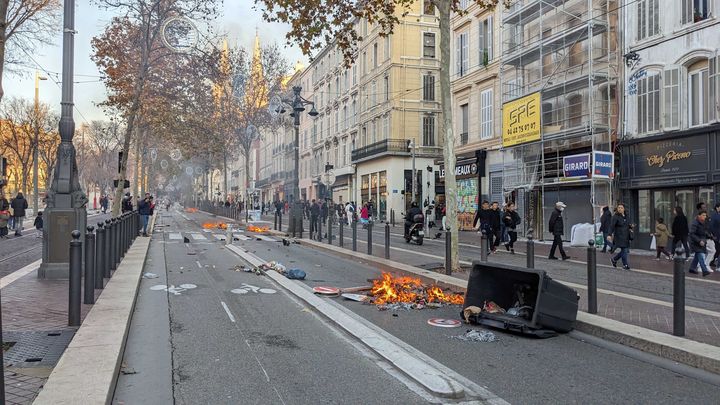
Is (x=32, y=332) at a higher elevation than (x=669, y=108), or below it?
below

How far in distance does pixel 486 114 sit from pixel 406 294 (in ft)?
71.2

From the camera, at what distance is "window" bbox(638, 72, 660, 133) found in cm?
1838

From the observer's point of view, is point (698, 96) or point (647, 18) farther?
point (647, 18)

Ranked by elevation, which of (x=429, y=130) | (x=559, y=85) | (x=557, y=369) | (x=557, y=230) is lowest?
(x=557, y=369)

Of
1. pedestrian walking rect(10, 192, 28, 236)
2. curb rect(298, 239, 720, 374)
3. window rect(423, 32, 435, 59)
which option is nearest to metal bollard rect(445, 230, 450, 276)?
curb rect(298, 239, 720, 374)

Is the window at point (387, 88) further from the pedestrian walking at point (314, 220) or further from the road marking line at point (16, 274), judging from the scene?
the road marking line at point (16, 274)

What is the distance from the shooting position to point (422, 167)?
41.6 meters

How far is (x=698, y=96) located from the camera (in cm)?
1716

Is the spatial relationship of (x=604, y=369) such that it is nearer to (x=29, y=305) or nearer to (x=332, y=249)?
(x=29, y=305)

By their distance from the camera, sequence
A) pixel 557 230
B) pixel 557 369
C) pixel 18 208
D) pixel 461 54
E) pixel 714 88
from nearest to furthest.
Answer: pixel 557 369
pixel 557 230
pixel 714 88
pixel 18 208
pixel 461 54

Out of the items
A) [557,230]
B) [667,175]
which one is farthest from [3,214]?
[667,175]

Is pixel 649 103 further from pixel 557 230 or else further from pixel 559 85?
pixel 557 230

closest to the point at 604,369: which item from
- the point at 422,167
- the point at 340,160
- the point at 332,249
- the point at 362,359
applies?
the point at 362,359

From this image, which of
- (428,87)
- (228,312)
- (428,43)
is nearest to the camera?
(228,312)
